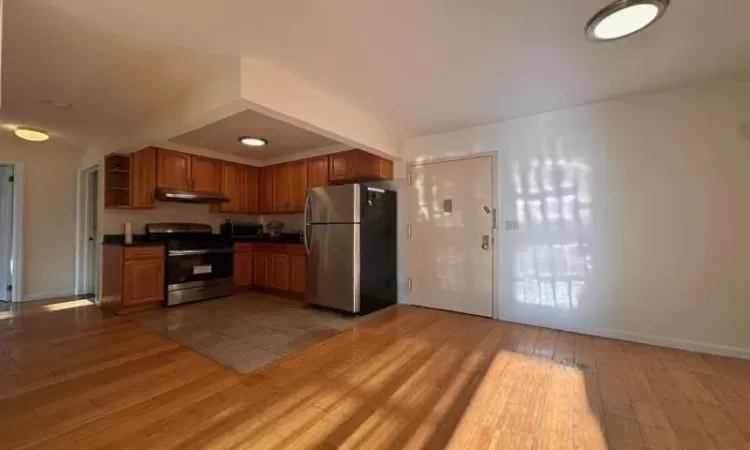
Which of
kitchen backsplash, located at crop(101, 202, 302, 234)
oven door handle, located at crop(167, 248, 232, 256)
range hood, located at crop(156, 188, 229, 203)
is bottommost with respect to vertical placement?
oven door handle, located at crop(167, 248, 232, 256)

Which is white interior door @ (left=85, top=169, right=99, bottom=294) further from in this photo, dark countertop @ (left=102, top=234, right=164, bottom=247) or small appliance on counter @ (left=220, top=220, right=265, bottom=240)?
small appliance on counter @ (left=220, top=220, right=265, bottom=240)

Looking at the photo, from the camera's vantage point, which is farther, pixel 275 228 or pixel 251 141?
pixel 275 228

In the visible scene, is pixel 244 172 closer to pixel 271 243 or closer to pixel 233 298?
pixel 271 243

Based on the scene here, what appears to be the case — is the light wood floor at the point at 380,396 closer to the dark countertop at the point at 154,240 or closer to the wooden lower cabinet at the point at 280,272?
the dark countertop at the point at 154,240

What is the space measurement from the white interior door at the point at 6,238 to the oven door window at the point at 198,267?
94.0 inches

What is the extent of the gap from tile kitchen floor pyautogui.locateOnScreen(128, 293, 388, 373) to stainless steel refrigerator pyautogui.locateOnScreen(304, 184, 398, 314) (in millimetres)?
269

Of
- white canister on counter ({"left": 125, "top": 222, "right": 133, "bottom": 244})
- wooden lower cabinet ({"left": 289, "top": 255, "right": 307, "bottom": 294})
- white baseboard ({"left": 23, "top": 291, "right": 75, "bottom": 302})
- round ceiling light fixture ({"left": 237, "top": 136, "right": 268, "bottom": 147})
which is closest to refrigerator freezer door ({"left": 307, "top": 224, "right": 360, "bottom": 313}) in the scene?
wooden lower cabinet ({"left": 289, "top": 255, "right": 307, "bottom": 294})

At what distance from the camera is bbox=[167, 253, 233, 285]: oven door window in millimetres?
4078

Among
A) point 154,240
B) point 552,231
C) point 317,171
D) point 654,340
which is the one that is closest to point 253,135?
point 317,171

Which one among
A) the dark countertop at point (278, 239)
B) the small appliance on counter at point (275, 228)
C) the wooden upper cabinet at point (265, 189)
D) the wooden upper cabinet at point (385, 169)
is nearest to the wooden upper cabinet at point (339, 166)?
the wooden upper cabinet at point (385, 169)

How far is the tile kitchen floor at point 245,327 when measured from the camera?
255 cm

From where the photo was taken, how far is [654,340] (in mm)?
2746

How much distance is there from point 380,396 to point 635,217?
2.70 meters

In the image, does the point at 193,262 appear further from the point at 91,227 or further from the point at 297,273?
the point at 91,227
